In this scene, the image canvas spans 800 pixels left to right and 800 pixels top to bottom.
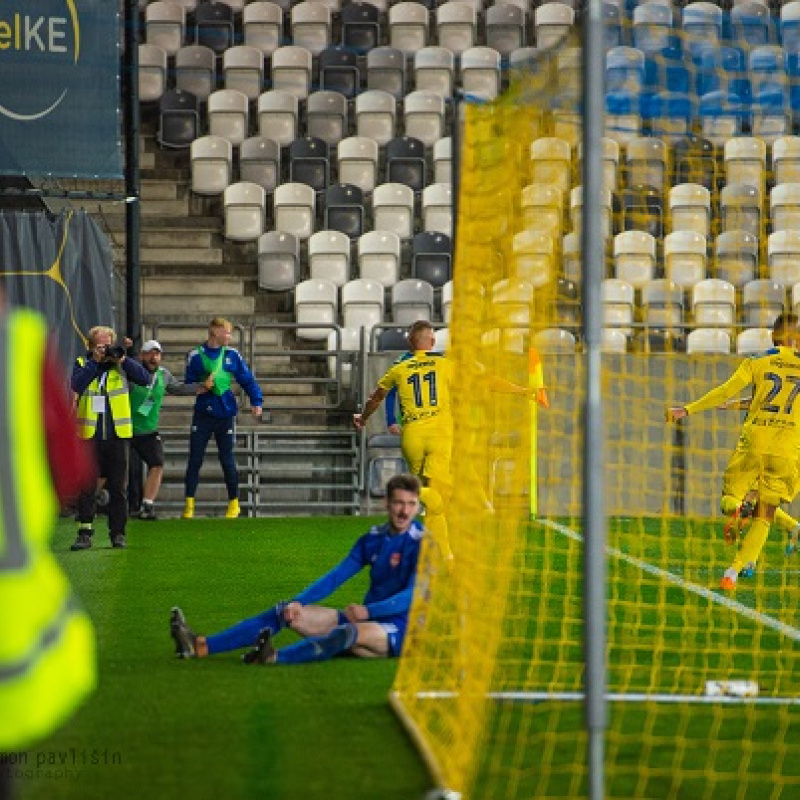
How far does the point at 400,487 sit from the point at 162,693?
1436mm

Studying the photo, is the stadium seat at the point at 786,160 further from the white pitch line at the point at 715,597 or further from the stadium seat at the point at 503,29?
the white pitch line at the point at 715,597

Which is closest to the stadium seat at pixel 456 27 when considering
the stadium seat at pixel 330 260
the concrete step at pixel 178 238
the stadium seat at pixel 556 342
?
the stadium seat at pixel 330 260

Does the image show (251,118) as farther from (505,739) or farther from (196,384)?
(505,739)

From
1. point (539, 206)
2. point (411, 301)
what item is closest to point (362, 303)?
point (411, 301)

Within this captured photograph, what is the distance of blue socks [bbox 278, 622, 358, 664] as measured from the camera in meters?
7.88

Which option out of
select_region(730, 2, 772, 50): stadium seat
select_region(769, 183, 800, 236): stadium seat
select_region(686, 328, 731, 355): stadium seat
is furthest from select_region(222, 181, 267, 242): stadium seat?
select_region(730, 2, 772, 50): stadium seat

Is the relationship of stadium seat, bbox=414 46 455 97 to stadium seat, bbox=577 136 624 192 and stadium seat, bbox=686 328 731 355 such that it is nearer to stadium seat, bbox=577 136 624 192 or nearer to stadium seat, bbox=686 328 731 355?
stadium seat, bbox=577 136 624 192

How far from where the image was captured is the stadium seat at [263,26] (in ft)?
74.6

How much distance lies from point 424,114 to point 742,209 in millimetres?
4422

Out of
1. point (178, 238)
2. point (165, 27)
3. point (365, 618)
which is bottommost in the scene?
point (365, 618)

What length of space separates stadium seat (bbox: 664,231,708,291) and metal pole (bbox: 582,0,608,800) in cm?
1447

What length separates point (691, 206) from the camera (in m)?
19.5

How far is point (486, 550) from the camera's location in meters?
6.90

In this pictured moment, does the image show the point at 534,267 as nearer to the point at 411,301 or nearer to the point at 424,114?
the point at 411,301
